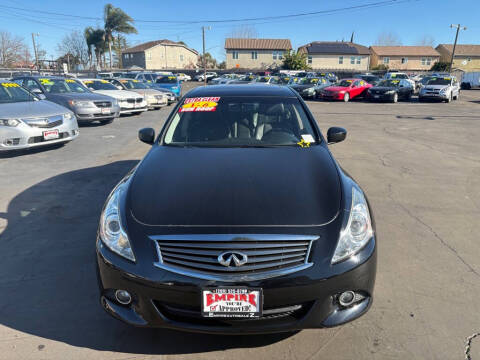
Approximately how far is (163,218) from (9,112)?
6750mm

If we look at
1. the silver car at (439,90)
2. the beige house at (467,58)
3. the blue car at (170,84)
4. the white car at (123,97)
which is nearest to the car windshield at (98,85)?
the white car at (123,97)

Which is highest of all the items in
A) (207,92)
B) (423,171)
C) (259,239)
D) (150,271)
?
(207,92)

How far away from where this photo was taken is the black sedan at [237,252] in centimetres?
208

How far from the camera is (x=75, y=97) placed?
11.3 metres

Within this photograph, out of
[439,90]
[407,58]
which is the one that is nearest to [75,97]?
[439,90]

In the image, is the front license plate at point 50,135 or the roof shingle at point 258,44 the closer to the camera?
the front license plate at point 50,135

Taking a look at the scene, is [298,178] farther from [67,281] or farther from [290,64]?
[290,64]

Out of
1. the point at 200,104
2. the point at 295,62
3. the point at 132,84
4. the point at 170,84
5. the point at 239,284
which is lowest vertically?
the point at 239,284

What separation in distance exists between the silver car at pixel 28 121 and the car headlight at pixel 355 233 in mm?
7026

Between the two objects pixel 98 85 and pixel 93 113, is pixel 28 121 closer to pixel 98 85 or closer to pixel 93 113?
pixel 93 113

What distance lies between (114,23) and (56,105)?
58.7 m

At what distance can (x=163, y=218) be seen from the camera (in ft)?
7.59

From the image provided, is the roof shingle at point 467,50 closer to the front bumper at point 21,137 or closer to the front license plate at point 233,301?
the front bumper at point 21,137

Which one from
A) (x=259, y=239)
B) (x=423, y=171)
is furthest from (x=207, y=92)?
(x=423, y=171)
